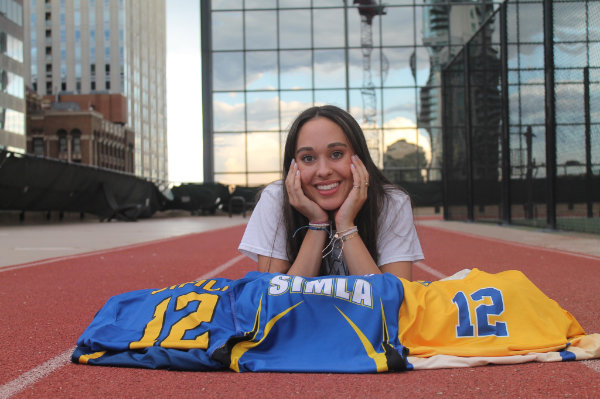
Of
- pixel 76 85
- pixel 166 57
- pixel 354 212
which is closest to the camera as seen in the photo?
pixel 354 212

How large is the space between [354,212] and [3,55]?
5384cm

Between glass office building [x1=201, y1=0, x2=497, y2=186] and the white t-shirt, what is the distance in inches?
1047

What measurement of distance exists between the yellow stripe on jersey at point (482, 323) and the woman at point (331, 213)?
45cm

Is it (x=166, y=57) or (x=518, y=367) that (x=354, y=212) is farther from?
(x=166, y=57)

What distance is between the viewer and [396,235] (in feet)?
10.8

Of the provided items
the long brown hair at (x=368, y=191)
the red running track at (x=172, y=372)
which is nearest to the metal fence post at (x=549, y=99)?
the red running track at (x=172, y=372)

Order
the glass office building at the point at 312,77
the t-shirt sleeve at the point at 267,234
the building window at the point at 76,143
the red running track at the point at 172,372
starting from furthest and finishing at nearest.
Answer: the building window at the point at 76,143 < the glass office building at the point at 312,77 < the t-shirt sleeve at the point at 267,234 < the red running track at the point at 172,372

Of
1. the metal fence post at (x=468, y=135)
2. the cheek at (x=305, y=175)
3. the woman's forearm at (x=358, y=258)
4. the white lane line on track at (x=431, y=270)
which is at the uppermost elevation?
the metal fence post at (x=468, y=135)

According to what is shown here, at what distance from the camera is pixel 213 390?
2.30 metres

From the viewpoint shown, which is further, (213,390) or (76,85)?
(76,85)

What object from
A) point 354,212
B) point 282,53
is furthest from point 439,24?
point 354,212

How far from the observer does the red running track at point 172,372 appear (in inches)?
89.4

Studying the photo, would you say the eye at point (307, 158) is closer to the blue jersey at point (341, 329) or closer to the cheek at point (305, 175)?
the cheek at point (305, 175)

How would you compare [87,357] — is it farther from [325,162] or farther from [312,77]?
[312,77]
